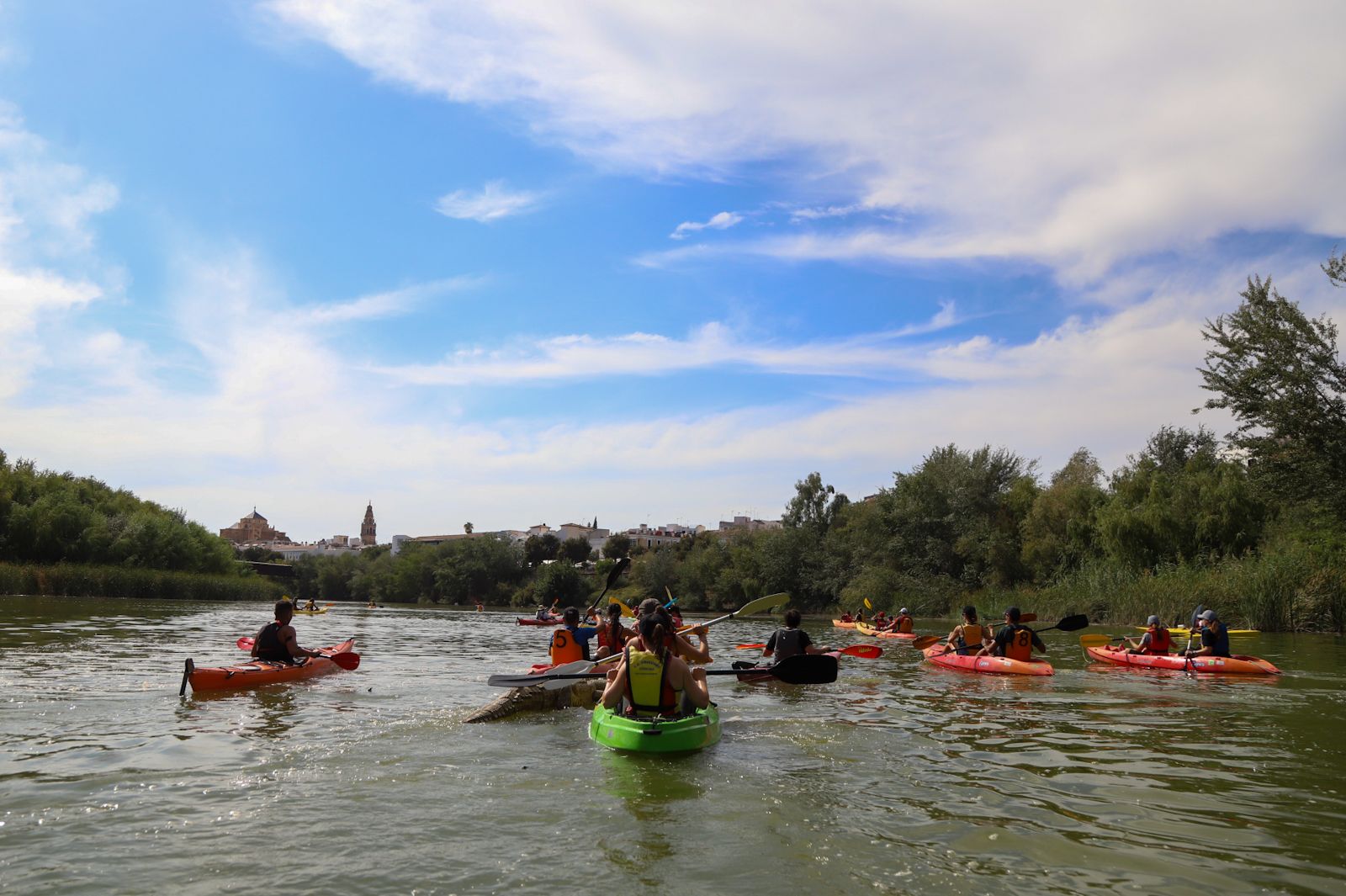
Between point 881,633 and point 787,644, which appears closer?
point 787,644

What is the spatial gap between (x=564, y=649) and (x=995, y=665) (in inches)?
285

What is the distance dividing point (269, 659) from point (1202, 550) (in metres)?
34.2

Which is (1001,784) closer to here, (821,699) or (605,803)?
(605,803)

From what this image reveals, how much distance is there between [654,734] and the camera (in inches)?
295

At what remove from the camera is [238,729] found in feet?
28.8

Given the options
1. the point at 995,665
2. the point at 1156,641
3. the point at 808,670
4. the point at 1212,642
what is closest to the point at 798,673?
the point at 808,670

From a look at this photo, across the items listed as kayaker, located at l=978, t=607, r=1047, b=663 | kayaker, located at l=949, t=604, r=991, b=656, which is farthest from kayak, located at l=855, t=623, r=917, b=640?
kayaker, located at l=978, t=607, r=1047, b=663

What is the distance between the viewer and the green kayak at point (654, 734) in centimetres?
752

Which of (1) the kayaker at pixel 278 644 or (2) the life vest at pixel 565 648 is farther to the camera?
(1) the kayaker at pixel 278 644

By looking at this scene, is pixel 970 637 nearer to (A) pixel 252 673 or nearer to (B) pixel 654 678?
(B) pixel 654 678

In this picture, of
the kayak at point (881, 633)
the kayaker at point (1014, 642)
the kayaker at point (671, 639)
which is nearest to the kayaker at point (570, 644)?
the kayaker at point (671, 639)

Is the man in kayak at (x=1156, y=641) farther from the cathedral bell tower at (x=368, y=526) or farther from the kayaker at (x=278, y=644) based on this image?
the cathedral bell tower at (x=368, y=526)

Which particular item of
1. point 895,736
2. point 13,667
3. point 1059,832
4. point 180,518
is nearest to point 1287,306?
point 895,736

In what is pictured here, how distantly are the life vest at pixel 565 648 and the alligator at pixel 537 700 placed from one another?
1389 mm
